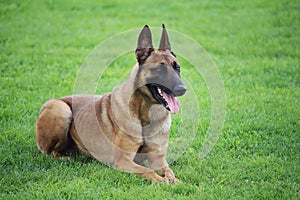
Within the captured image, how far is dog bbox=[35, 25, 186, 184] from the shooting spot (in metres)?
5.30

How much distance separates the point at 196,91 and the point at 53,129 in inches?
132

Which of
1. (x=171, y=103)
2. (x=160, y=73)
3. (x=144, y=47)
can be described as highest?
(x=144, y=47)

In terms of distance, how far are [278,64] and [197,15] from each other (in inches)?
179

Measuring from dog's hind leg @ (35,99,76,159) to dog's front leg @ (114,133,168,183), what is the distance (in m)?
0.88

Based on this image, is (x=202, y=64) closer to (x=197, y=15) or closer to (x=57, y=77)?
(x=57, y=77)

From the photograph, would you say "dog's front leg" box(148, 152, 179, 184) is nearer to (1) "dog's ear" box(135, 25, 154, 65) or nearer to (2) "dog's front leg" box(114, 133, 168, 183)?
(2) "dog's front leg" box(114, 133, 168, 183)

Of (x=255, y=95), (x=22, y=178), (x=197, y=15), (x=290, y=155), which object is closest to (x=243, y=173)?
(x=290, y=155)

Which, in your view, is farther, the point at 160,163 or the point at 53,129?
the point at 53,129

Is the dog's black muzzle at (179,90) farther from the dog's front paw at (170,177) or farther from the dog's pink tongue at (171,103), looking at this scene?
the dog's front paw at (170,177)

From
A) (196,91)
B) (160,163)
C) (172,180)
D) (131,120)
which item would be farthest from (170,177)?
(196,91)

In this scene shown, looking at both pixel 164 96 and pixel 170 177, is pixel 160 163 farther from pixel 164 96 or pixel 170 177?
pixel 164 96

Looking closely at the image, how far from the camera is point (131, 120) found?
5586 millimetres

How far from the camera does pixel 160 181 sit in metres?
5.30

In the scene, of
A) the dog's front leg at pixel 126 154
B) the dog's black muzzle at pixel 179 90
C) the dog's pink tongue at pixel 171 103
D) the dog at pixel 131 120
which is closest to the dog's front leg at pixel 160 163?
the dog at pixel 131 120
